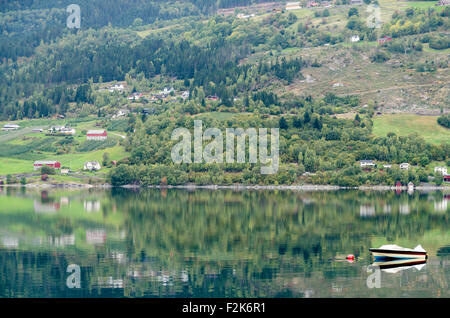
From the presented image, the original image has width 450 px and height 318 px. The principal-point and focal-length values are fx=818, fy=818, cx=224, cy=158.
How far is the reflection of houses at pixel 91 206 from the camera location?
8400 cm

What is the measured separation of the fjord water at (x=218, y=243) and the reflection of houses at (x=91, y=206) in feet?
0.70

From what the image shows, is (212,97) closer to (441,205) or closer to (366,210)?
(441,205)

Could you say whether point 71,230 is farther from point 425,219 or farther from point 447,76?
point 447,76

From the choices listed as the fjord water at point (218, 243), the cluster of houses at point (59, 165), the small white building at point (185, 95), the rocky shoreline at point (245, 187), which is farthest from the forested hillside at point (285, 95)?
the fjord water at point (218, 243)

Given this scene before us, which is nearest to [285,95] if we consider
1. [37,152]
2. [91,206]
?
[37,152]

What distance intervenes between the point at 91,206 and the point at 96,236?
78.9 ft

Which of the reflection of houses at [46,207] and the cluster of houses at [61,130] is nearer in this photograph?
the reflection of houses at [46,207]

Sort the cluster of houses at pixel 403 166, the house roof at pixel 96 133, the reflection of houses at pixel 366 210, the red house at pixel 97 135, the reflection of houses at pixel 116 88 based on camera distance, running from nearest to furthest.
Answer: the reflection of houses at pixel 366 210
the cluster of houses at pixel 403 166
the red house at pixel 97 135
the house roof at pixel 96 133
the reflection of houses at pixel 116 88

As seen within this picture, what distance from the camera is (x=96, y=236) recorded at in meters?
63.7

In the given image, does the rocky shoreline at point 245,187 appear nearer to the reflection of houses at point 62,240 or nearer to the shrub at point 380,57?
the reflection of houses at point 62,240

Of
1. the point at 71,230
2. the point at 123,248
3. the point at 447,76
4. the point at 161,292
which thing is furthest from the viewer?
the point at 447,76

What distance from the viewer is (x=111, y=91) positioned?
591ft

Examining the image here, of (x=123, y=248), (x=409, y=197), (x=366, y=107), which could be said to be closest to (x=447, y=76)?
(x=366, y=107)

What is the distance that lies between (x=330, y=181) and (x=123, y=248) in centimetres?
6091
